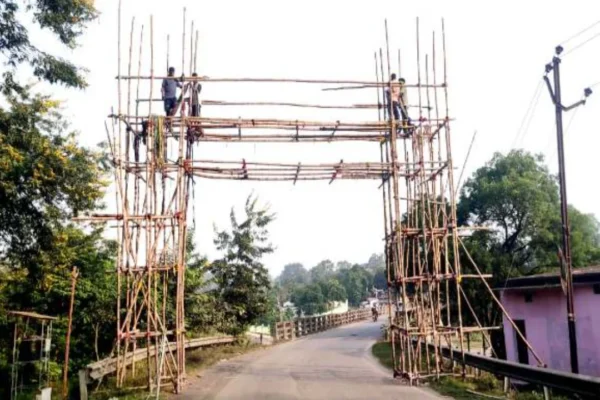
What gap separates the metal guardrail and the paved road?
127 cm

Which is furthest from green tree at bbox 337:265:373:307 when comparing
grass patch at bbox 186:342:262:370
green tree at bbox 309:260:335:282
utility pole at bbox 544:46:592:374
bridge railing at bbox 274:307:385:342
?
utility pole at bbox 544:46:592:374

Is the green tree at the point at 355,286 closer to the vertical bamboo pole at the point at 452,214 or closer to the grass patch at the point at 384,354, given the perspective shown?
the grass patch at the point at 384,354

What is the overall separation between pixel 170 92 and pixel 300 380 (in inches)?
291

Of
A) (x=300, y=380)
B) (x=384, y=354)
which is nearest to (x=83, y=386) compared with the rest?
(x=300, y=380)

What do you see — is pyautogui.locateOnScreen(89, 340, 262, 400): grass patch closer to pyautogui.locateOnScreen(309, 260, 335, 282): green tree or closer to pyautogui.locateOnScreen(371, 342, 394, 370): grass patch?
pyautogui.locateOnScreen(371, 342, 394, 370): grass patch

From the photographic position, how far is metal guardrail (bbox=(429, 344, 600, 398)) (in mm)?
7301

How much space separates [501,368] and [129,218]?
7963 millimetres

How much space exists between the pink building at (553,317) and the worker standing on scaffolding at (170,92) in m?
10.4

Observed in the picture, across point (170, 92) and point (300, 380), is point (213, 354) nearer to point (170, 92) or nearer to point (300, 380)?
point (300, 380)

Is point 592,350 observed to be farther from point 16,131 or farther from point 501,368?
point 16,131

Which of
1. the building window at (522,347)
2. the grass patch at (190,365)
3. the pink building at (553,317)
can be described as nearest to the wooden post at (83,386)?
the grass patch at (190,365)

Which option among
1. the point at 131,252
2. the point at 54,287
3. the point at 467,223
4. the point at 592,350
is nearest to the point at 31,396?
the point at 54,287

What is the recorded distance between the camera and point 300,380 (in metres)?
12.9

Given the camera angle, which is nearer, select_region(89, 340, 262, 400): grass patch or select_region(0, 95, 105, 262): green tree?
A: select_region(89, 340, 262, 400): grass patch
